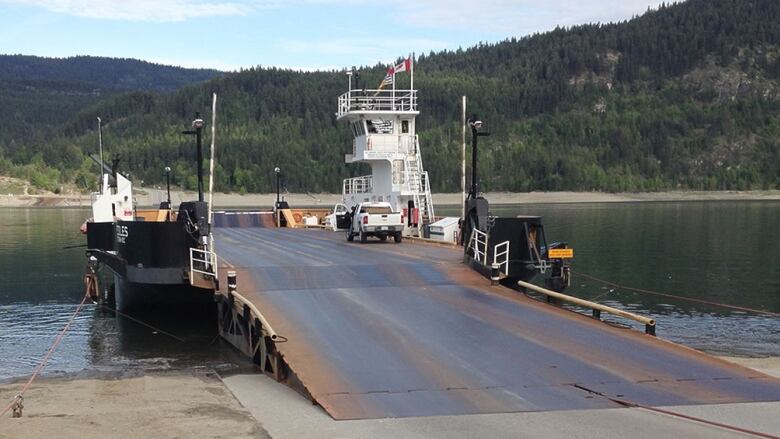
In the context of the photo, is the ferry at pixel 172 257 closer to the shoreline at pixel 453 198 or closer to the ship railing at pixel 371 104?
the ship railing at pixel 371 104

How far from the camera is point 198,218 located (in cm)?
2170

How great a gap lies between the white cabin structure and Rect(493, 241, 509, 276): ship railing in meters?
15.8

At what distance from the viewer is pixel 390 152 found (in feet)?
135

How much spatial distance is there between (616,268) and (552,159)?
156 meters

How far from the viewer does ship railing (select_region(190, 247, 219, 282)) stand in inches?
830

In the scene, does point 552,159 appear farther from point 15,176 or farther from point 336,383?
point 336,383

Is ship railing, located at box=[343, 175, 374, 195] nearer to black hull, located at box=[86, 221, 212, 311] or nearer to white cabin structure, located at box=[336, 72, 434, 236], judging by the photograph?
white cabin structure, located at box=[336, 72, 434, 236]

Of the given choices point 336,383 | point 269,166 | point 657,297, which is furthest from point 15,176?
point 336,383

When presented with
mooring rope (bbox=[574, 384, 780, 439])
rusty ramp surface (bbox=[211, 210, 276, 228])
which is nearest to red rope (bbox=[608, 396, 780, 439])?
mooring rope (bbox=[574, 384, 780, 439])

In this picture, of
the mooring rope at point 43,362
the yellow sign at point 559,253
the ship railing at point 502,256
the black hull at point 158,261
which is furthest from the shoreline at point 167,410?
the yellow sign at point 559,253

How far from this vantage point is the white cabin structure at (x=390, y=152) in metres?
40.4

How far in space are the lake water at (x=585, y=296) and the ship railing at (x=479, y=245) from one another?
597 centimetres

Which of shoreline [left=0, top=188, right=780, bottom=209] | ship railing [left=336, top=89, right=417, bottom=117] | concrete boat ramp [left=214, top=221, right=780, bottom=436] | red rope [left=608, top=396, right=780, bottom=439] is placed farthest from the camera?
shoreline [left=0, top=188, right=780, bottom=209]

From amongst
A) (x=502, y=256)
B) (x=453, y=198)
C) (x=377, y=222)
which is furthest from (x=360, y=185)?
(x=453, y=198)
